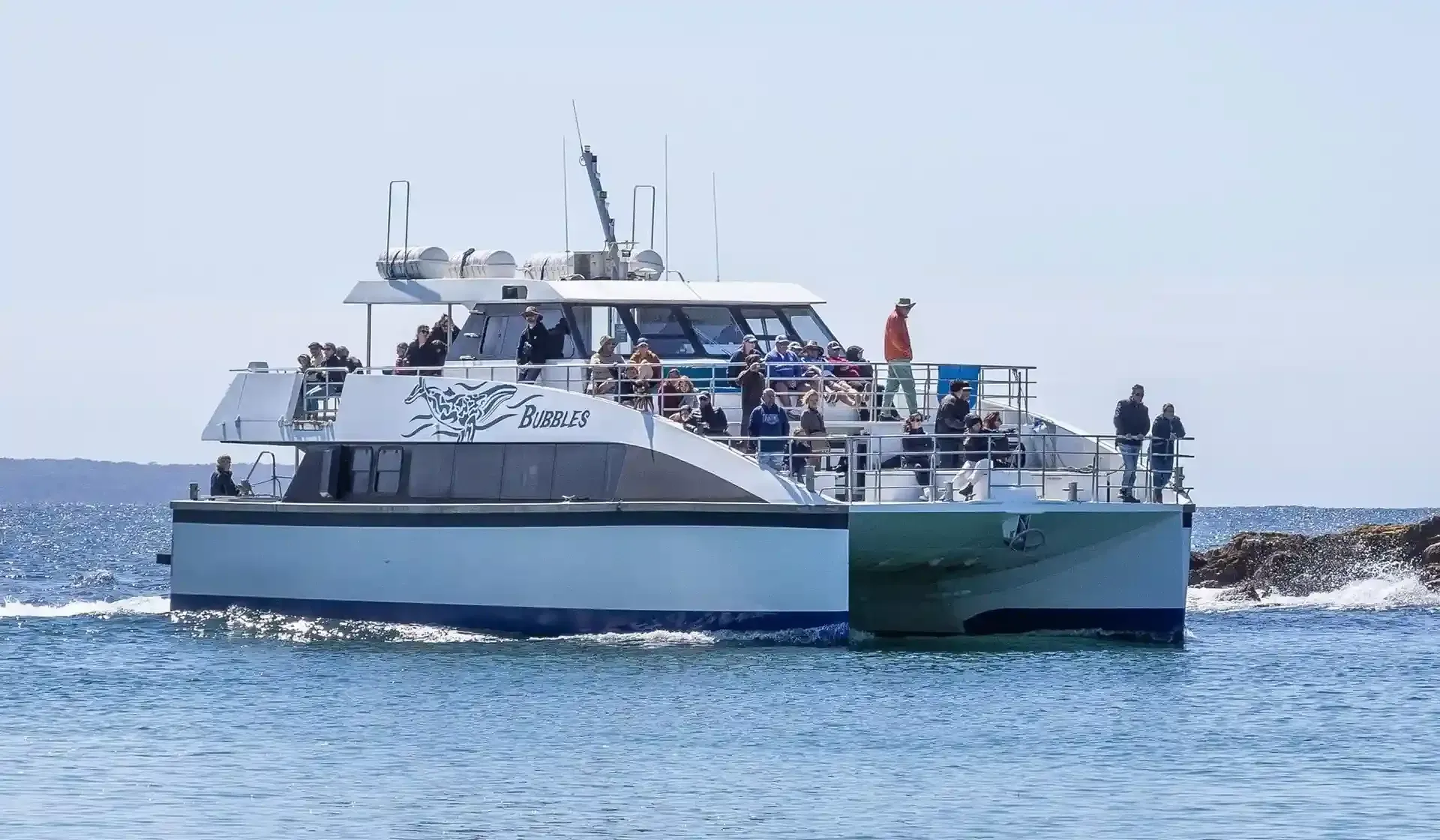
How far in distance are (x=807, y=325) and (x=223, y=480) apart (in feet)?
25.7

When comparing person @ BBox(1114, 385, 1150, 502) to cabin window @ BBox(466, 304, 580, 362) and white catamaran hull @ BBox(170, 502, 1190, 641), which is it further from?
cabin window @ BBox(466, 304, 580, 362)

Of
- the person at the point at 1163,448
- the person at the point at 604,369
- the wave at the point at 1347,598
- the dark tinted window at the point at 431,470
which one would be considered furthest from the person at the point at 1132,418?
the wave at the point at 1347,598

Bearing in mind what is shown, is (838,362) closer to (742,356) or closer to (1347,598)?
(742,356)

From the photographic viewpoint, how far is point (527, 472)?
25.7 meters

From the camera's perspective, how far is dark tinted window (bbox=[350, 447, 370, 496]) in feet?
90.7

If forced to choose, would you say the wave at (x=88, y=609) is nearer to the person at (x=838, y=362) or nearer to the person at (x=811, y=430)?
the person at (x=838, y=362)

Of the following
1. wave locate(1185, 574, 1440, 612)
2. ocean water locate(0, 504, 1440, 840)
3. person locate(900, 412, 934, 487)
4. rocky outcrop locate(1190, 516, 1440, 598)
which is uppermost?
person locate(900, 412, 934, 487)

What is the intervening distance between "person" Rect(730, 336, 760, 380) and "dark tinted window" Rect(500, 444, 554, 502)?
2179mm

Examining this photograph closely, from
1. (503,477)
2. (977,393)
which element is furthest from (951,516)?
(503,477)

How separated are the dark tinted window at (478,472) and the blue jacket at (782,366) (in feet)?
9.82

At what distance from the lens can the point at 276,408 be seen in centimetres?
2888

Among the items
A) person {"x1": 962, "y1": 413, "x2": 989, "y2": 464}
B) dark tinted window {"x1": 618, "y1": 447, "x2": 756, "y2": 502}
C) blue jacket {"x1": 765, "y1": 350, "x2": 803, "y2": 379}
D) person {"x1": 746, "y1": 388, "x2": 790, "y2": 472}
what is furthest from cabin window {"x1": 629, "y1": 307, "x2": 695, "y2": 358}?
person {"x1": 962, "y1": 413, "x2": 989, "y2": 464}

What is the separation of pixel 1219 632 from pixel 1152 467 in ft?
20.2

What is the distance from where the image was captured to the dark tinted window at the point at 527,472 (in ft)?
83.6
